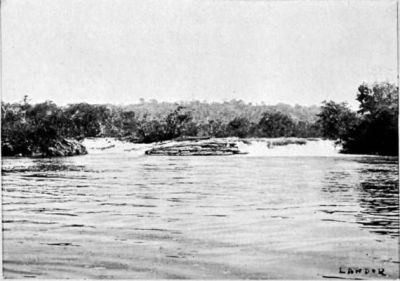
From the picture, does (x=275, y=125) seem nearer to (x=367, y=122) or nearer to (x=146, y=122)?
(x=367, y=122)

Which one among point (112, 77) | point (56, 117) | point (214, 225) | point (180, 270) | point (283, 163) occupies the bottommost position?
point (180, 270)

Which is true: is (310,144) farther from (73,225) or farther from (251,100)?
(73,225)

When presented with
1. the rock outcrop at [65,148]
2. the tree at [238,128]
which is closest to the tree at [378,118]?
the tree at [238,128]

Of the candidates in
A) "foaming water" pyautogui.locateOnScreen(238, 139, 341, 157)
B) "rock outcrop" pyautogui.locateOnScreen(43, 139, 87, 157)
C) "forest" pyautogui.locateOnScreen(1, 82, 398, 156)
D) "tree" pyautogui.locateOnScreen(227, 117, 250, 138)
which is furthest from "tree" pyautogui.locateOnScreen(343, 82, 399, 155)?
"rock outcrop" pyautogui.locateOnScreen(43, 139, 87, 157)

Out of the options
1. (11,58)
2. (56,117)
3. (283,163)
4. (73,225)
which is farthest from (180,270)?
(11,58)
